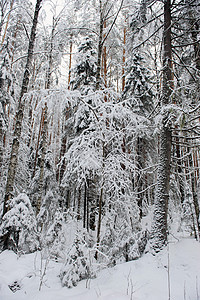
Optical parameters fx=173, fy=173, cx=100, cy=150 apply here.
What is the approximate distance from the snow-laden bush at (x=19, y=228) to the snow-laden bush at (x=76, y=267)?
61.9 inches

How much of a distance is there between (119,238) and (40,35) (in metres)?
10.5

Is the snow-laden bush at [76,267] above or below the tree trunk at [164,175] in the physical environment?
below

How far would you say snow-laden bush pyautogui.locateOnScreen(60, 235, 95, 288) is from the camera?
10.7 ft

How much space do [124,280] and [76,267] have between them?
37.4 inches

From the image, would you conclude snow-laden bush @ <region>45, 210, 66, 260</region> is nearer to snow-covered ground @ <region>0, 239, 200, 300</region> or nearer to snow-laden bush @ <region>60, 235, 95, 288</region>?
snow-covered ground @ <region>0, 239, 200, 300</region>

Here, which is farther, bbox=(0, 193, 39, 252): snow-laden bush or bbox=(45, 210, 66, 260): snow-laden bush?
bbox=(45, 210, 66, 260): snow-laden bush

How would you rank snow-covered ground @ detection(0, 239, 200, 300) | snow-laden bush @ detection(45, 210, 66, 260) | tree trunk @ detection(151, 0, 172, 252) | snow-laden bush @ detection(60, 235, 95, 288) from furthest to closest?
1. snow-laden bush @ detection(45, 210, 66, 260)
2. tree trunk @ detection(151, 0, 172, 252)
3. snow-laden bush @ detection(60, 235, 95, 288)
4. snow-covered ground @ detection(0, 239, 200, 300)

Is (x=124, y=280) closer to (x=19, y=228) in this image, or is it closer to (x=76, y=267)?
(x=76, y=267)

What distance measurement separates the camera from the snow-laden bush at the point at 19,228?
4488 mm

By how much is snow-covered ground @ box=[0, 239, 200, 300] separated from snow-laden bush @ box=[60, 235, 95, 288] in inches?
4.9

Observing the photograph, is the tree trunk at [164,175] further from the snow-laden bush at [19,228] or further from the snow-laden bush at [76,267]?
the snow-laden bush at [19,228]

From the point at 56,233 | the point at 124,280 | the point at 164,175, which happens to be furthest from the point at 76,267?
the point at 164,175

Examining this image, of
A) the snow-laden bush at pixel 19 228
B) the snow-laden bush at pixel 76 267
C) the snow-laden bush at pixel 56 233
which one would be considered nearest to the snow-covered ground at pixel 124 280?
the snow-laden bush at pixel 76 267

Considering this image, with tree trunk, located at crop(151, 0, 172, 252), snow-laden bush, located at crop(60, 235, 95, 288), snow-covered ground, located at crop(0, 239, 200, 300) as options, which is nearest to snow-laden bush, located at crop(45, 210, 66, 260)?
snow-covered ground, located at crop(0, 239, 200, 300)
